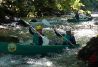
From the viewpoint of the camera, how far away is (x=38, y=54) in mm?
13555

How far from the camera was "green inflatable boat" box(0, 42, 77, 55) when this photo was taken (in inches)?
497

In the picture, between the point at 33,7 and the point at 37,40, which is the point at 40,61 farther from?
the point at 33,7

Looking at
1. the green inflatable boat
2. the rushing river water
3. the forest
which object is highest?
the green inflatable boat

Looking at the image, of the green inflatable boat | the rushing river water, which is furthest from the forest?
the rushing river water

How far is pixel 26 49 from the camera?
13.0 meters

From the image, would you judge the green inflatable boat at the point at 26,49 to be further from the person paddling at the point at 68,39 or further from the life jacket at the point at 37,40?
the person paddling at the point at 68,39

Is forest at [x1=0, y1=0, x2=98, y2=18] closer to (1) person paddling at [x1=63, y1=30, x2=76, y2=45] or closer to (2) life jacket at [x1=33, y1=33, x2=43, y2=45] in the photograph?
(1) person paddling at [x1=63, y1=30, x2=76, y2=45]

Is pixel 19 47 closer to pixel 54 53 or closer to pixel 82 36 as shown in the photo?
pixel 54 53

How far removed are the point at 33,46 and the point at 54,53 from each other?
1.43 meters

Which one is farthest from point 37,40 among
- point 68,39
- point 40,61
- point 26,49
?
point 68,39

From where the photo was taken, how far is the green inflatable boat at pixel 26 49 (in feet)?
41.4

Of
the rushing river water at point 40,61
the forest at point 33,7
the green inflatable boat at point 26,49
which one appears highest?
the green inflatable boat at point 26,49

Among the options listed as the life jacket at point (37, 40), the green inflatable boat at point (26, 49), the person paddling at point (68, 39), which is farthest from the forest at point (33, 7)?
the green inflatable boat at point (26, 49)

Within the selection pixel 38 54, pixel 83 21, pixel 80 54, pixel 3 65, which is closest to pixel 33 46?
pixel 38 54
